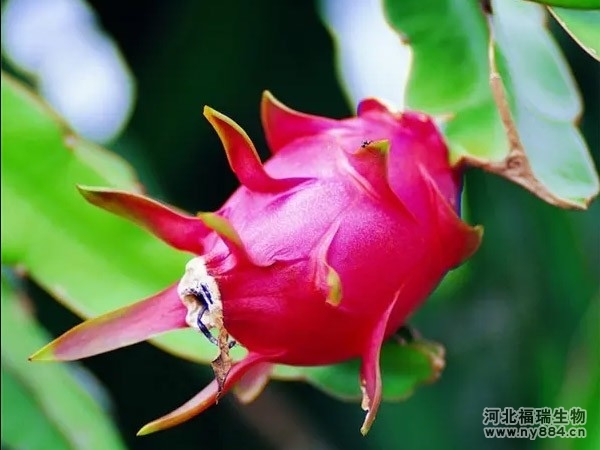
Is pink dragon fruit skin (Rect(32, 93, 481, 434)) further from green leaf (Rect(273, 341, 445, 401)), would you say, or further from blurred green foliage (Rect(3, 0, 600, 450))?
blurred green foliage (Rect(3, 0, 600, 450))

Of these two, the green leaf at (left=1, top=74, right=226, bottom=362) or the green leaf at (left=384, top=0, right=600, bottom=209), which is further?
the green leaf at (left=1, top=74, right=226, bottom=362)

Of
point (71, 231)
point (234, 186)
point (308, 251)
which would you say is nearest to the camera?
point (308, 251)

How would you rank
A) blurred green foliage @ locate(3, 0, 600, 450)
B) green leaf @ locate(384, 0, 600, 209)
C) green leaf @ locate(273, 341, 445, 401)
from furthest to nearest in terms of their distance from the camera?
blurred green foliage @ locate(3, 0, 600, 450)
green leaf @ locate(273, 341, 445, 401)
green leaf @ locate(384, 0, 600, 209)

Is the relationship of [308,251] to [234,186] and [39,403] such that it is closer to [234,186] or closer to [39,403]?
[39,403]

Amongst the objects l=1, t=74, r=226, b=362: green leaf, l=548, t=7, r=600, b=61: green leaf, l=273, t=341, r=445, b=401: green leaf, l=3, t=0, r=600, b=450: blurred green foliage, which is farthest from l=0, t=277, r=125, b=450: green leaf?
l=548, t=7, r=600, b=61: green leaf

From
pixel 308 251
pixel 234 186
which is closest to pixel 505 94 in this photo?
pixel 308 251

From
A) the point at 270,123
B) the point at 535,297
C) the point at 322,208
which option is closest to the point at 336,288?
the point at 322,208

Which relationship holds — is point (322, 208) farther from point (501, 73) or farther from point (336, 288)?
point (501, 73)
